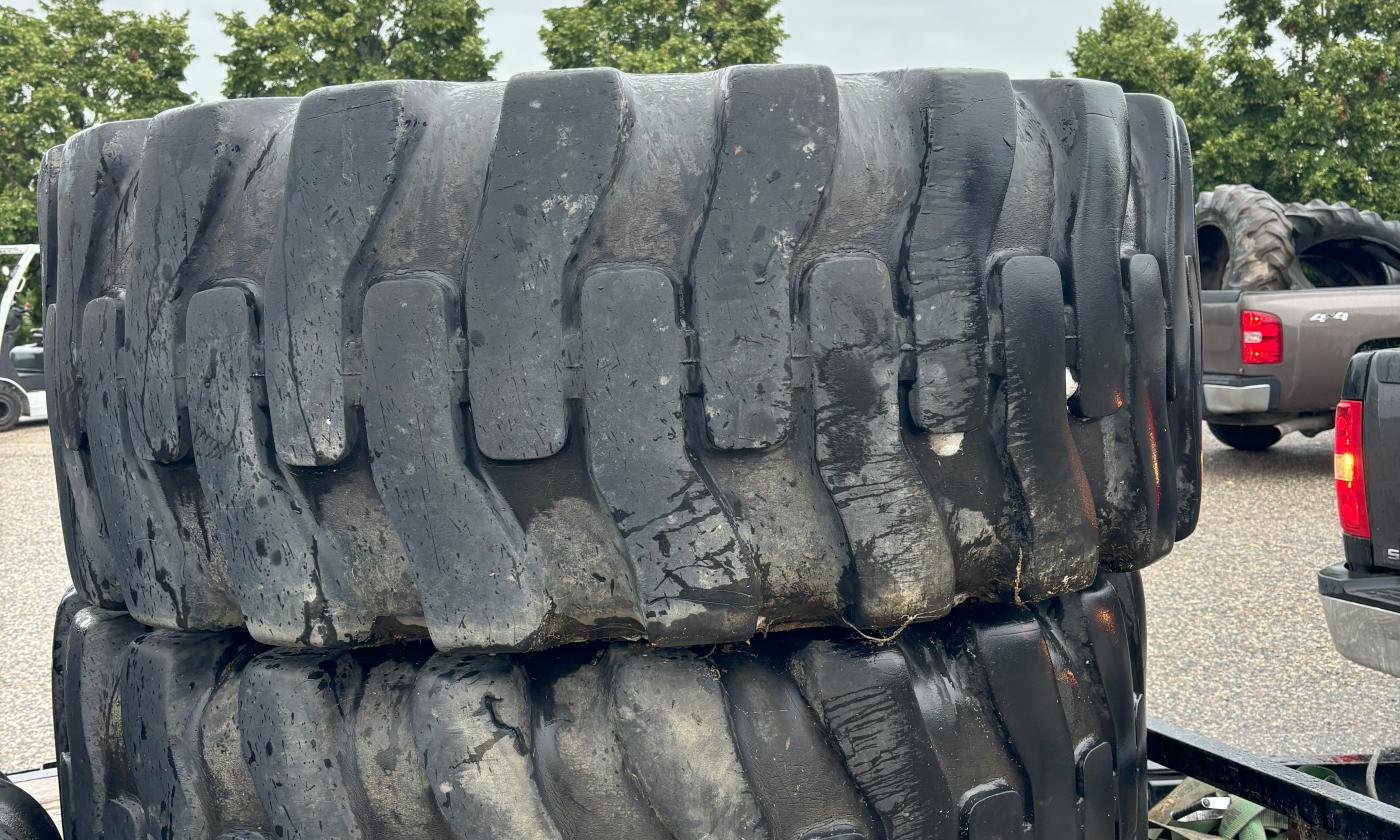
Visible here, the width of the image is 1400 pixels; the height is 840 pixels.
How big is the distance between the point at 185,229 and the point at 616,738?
32.0 inches

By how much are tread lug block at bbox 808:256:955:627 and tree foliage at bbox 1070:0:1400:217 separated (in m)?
26.4

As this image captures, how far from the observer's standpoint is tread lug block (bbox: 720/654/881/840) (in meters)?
1.38

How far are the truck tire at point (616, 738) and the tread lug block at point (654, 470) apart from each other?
0.13 meters

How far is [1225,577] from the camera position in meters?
5.47

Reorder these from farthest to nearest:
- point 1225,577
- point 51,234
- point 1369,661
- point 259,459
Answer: point 1225,577 < point 1369,661 < point 51,234 < point 259,459

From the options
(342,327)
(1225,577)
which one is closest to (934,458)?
(342,327)

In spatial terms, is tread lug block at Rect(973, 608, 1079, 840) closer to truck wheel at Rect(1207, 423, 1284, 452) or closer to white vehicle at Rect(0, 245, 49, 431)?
truck wheel at Rect(1207, 423, 1284, 452)

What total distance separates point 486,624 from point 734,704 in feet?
1.01

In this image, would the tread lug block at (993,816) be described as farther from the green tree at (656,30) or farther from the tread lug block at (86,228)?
the green tree at (656,30)

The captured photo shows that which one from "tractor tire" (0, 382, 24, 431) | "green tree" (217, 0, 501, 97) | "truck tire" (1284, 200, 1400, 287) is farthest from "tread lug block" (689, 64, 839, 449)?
"green tree" (217, 0, 501, 97)

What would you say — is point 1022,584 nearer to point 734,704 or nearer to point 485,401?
point 734,704

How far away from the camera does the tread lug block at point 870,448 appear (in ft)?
4.27

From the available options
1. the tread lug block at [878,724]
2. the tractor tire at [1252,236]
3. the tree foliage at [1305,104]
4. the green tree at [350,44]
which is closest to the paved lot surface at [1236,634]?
the tractor tire at [1252,236]

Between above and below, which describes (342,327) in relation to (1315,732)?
above
